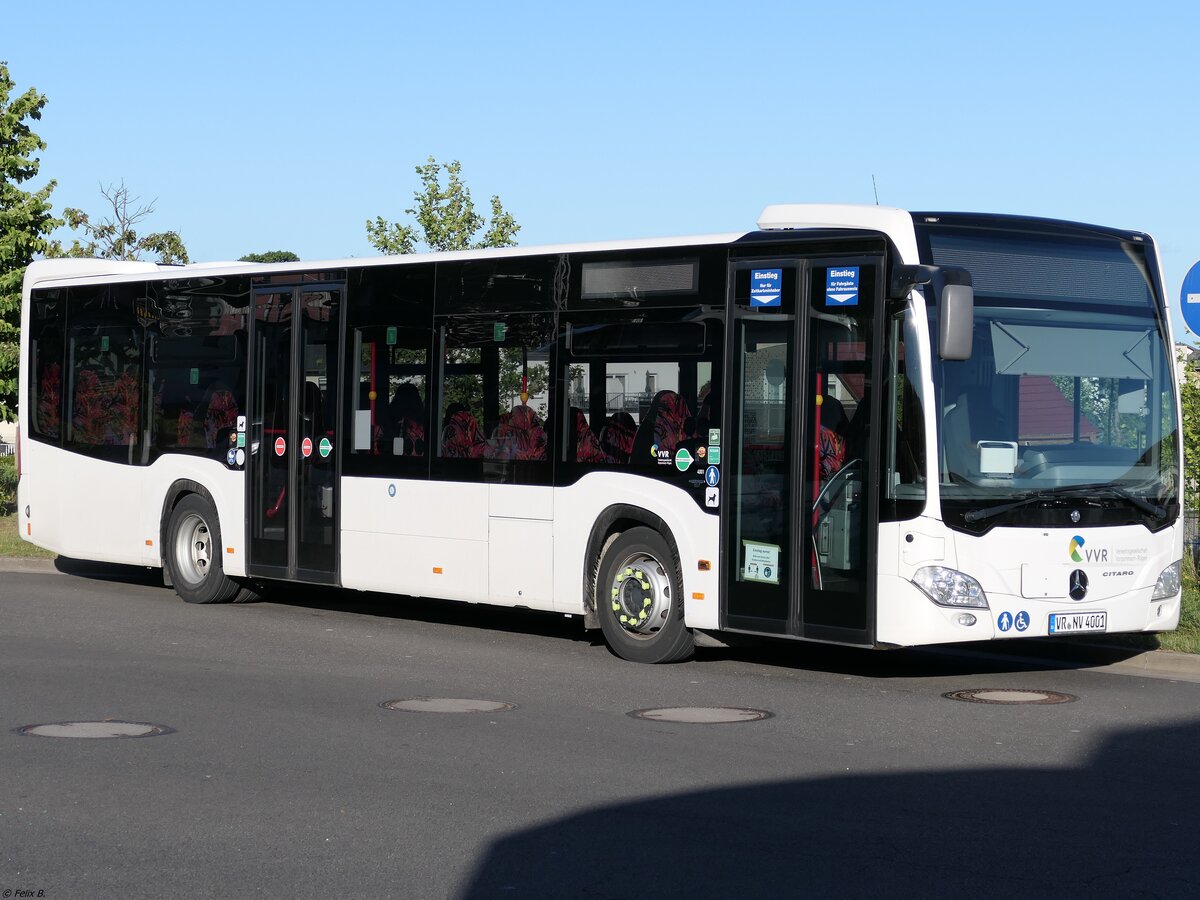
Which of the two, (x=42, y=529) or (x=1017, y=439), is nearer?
(x=1017, y=439)

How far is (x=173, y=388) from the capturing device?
17.7 meters

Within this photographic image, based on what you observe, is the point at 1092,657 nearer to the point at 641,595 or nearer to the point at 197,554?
the point at 641,595

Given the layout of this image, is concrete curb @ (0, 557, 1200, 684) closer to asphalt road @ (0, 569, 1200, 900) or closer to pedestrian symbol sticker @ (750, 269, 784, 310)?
asphalt road @ (0, 569, 1200, 900)

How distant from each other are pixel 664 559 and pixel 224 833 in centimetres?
617

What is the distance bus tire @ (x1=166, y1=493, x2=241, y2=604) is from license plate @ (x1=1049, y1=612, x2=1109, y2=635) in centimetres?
863

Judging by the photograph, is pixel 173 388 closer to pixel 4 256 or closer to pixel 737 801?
pixel 737 801

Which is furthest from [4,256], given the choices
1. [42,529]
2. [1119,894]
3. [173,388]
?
[1119,894]

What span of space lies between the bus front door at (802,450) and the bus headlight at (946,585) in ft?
1.22

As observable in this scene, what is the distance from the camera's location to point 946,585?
11.5m

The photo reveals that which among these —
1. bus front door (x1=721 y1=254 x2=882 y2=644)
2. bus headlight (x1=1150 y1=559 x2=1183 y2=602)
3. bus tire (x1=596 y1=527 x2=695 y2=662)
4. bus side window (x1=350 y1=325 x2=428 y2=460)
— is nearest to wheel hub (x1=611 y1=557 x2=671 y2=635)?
bus tire (x1=596 y1=527 x2=695 y2=662)

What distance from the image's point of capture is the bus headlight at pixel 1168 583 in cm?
1220

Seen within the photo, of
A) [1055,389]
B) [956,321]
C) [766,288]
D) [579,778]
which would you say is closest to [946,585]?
[1055,389]

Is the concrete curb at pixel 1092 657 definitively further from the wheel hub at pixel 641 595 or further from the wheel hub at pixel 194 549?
the wheel hub at pixel 194 549


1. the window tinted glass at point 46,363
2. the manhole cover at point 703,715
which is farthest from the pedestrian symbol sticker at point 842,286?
the window tinted glass at point 46,363
